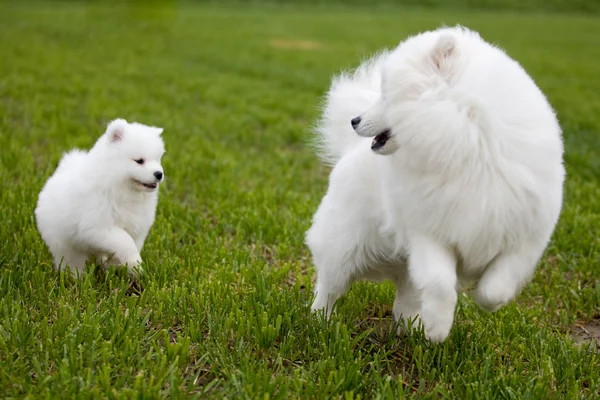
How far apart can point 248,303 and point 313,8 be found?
1235 inches

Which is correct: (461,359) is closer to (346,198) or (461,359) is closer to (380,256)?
(380,256)

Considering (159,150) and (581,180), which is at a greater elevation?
(159,150)

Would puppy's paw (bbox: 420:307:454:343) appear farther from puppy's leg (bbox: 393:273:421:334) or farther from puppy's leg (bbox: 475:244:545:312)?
puppy's leg (bbox: 393:273:421:334)

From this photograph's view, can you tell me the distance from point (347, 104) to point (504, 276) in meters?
1.33

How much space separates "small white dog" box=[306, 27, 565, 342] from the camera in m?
2.80

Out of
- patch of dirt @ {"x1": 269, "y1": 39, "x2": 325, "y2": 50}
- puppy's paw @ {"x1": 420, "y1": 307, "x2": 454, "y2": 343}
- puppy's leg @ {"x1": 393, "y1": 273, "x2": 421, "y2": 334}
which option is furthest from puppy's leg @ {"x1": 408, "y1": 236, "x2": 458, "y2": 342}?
patch of dirt @ {"x1": 269, "y1": 39, "x2": 325, "y2": 50}

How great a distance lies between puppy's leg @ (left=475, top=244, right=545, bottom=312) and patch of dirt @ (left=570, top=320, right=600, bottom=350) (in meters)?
1.07

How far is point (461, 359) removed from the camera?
3320mm

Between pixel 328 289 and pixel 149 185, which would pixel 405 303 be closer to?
pixel 328 289

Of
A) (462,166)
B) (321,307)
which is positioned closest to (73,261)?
(321,307)

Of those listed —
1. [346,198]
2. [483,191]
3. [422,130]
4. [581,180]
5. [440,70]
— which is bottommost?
[581,180]

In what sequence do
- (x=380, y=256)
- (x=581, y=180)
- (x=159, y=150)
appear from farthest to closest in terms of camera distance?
(x=581, y=180), (x=159, y=150), (x=380, y=256)

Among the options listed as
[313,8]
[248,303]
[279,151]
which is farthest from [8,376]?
[313,8]

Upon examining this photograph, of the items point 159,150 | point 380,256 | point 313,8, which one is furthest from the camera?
point 313,8
